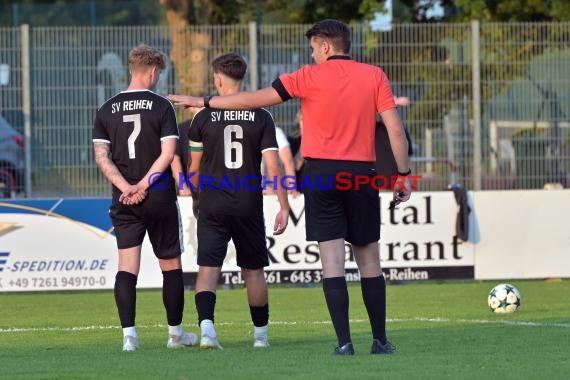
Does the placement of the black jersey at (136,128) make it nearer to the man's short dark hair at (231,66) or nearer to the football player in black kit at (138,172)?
the football player in black kit at (138,172)

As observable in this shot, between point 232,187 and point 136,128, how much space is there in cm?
75

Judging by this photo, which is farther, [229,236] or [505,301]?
[505,301]

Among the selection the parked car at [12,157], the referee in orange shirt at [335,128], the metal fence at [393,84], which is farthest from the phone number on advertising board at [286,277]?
the referee in orange shirt at [335,128]

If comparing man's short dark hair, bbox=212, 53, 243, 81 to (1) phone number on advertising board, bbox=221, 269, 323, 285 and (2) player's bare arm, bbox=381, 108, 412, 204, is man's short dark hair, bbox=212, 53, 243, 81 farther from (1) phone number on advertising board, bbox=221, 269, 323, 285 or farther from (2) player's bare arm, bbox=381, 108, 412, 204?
(1) phone number on advertising board, bbox=221, 269, 323, 285

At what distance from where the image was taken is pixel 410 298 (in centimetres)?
1408

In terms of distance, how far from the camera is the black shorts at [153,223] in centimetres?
910

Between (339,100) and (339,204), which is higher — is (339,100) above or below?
above

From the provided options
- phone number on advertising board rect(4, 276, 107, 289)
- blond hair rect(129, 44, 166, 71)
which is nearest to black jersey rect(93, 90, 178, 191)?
blond hair rect(129, 44, 166, 71)

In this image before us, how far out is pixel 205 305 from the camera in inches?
356

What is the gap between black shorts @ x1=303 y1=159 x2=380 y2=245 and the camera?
8.31m

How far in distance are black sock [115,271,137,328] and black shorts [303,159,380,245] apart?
144 centimetres

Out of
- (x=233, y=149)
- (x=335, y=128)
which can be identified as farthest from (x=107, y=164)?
(x=335, y=128)

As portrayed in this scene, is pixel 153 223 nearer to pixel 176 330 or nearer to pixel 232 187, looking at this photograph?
pixel 232 187

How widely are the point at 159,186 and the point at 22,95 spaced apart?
366 inches
